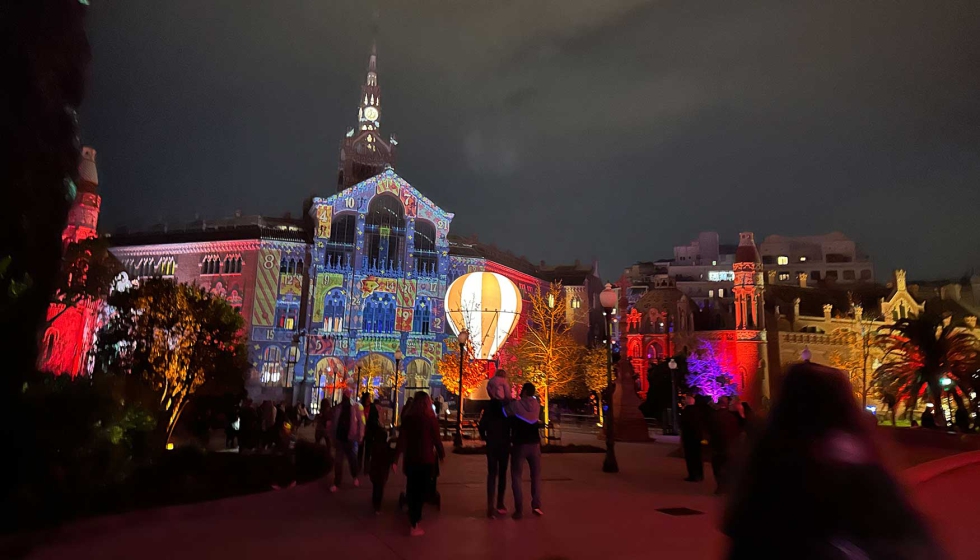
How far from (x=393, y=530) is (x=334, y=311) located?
45.0 meters

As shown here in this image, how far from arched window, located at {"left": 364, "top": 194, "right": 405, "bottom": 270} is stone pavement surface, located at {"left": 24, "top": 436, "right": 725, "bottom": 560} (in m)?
42.5

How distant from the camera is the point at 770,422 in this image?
220 centimetres

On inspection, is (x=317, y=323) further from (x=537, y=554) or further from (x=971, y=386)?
(x=537, y=554)

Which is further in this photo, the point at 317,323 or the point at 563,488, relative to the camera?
the point at 317,323

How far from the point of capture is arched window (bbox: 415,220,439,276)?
175 ft

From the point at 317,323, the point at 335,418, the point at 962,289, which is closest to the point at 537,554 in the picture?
the point at 335,418

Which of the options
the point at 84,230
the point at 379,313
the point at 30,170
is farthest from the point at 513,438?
the point at 379,313

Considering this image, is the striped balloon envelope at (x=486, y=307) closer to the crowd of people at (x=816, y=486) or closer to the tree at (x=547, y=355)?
the tree at (x=547, y=355)

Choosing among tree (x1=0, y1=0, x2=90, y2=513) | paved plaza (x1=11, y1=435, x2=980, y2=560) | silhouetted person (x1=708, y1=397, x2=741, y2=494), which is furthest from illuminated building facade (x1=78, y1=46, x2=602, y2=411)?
tree (x1=0, y1=0, x2=90, y2=513)

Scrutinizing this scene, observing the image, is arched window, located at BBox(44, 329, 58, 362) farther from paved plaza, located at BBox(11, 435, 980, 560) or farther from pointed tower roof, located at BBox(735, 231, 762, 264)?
pointed tower roof, located at BBox(735, 231, 762, 264)

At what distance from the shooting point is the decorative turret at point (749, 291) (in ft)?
170

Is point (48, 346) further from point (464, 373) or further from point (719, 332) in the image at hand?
point (719, 332)

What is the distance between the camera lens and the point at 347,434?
35.8 ft

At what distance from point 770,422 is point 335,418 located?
10.4 meters
